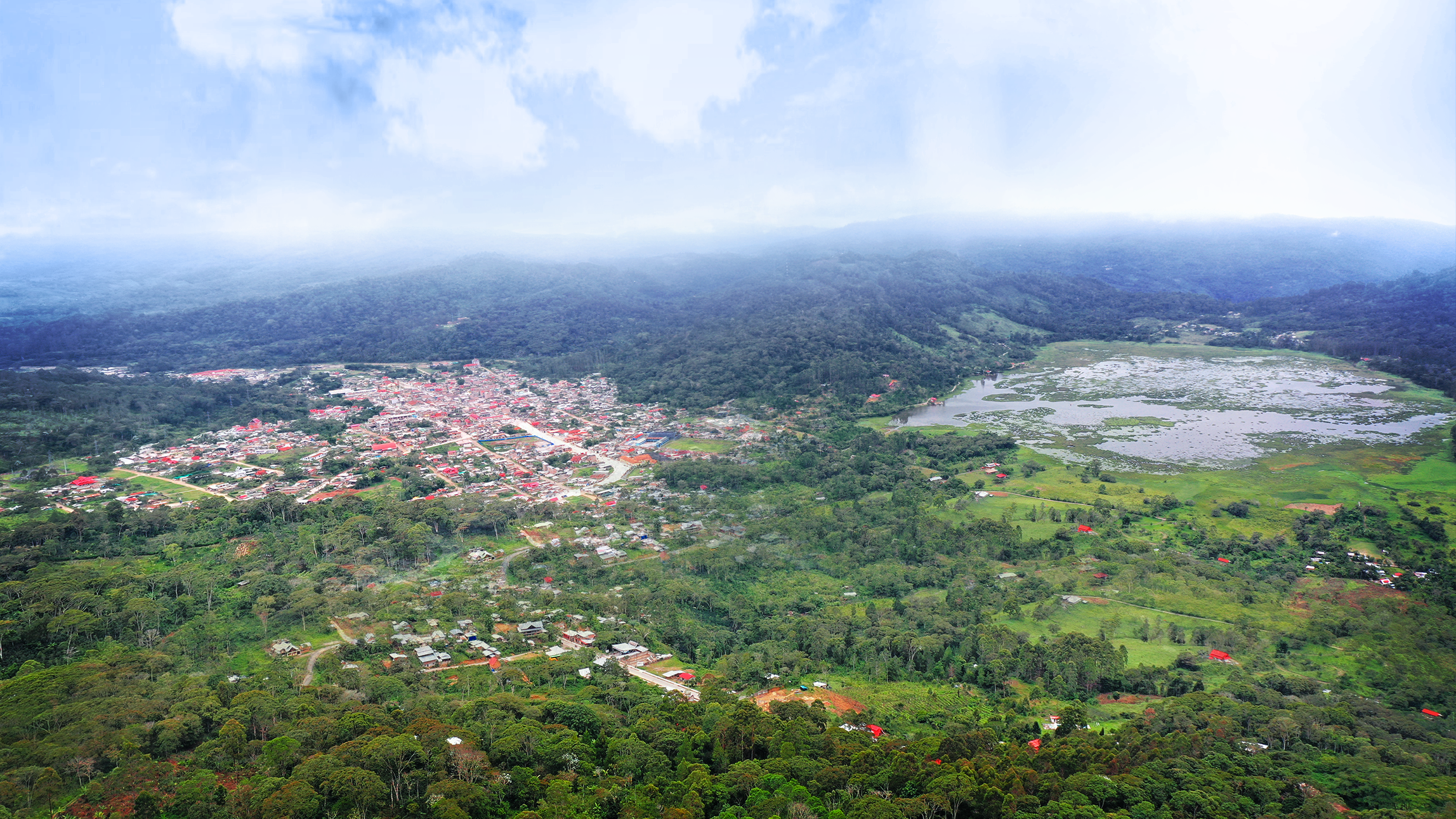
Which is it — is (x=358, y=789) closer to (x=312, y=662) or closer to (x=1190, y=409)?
(x=312, y=662)

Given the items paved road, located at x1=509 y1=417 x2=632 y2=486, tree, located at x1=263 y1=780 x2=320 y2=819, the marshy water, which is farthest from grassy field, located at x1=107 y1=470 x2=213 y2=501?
the marshy water

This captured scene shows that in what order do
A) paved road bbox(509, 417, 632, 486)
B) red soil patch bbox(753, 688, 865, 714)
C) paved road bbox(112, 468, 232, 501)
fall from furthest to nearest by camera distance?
paved road bbox(509, 417, 632, 486) → paved road bbox(112, 468, 232, 501) → red soil patch bbox(753, 688, 865, 714)

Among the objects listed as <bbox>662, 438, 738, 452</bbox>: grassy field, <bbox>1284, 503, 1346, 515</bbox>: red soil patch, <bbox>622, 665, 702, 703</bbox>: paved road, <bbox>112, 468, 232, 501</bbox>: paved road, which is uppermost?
<bbox>112, 468, 232, 501</bbox>: paved road

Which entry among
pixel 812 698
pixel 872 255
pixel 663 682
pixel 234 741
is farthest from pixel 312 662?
pixel 872 255

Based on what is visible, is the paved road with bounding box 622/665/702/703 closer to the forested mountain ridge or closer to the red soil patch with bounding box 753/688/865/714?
the red soil patch with bounding box 753/688/865/714

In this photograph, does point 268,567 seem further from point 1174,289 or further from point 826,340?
point 1174,289

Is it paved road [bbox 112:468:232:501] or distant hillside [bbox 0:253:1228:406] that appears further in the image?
distant hillside [bbox 0:253:1228:406]
